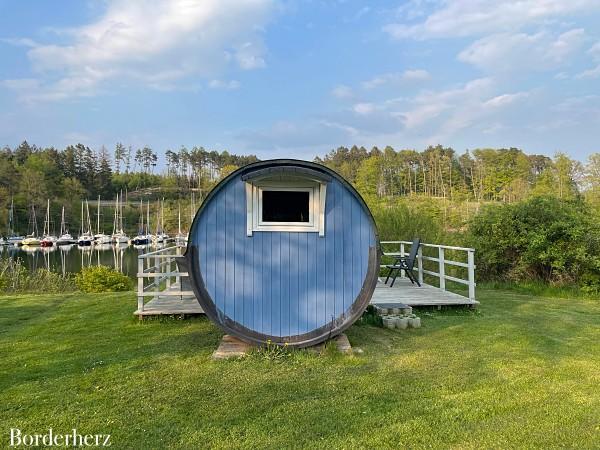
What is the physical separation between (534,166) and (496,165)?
477cm

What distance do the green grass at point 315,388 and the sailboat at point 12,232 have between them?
56.6 meters

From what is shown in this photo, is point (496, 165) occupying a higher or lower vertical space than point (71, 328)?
higher

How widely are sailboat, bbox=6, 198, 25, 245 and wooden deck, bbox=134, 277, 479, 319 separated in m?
56.1

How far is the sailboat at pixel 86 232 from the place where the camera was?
186ft

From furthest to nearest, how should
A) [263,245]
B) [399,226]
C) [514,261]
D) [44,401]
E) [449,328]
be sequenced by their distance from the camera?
1. [399,226]
2. [514,261]
3. [449,328]
4. [263,245]
5. [44,401]

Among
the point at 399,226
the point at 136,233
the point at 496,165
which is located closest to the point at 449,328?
the point at 399,226

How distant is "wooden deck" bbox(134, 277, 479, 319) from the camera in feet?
24.3

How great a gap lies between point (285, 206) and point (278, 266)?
80 centimetres

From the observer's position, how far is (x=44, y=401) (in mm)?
4012

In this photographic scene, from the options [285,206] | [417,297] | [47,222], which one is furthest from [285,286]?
[47,222]

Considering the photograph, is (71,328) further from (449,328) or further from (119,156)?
(119,156)

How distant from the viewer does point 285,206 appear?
583cm

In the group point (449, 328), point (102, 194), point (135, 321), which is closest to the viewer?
point (449, 328)

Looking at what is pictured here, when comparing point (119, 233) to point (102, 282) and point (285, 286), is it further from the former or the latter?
point (285, 286)
